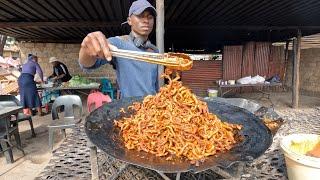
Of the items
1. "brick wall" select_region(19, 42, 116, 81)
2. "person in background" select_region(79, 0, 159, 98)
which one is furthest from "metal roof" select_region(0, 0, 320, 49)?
"brick wall" select_region(19, 42, 116, 81)

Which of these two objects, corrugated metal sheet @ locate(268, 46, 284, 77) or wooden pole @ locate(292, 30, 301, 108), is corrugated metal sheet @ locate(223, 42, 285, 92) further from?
wooden pole @ locate(292, 30, 301, 108)

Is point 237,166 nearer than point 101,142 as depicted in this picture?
No

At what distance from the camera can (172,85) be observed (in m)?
2.75

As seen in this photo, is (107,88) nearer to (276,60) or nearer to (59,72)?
(59,72)

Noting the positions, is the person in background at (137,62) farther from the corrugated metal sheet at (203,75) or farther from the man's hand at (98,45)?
the corrugated metal sheet at (203,75)

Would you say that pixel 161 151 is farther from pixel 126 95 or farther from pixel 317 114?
pixel 317 114

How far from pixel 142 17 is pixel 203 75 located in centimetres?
1109

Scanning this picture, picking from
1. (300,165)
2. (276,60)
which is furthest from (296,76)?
(300,165)

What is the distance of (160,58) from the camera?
7.58ft

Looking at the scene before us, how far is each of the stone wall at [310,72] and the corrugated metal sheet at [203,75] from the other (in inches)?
239

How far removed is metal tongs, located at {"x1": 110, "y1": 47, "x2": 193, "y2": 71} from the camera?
7.33 feet

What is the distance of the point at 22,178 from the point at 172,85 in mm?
4797

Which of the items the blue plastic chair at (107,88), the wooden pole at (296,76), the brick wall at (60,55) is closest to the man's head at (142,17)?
the blue plastic chair at (107,88)

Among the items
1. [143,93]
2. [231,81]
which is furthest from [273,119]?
[231,81]
